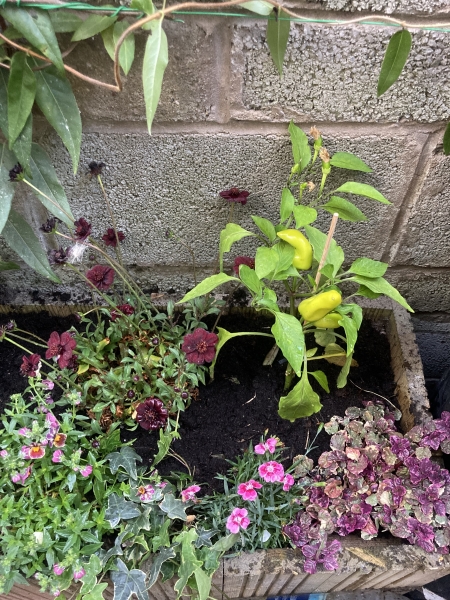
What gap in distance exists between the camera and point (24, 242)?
4.00 feet

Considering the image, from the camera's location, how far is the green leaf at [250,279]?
1.02 meters

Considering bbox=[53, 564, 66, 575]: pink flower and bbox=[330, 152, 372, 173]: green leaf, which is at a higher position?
bbox=[330, 152, 372, 173]: green leaf

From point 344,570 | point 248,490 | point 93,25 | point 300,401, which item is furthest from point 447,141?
point 344,570

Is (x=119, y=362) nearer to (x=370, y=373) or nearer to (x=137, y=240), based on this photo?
(x=137, y=240)

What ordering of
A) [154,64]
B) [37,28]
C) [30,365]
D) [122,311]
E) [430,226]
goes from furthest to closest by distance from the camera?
[430,226] → [122,311] → [30,365] → [37,28] → [154,64]

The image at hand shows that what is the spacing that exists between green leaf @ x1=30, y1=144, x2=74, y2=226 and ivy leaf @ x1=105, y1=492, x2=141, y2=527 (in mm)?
645

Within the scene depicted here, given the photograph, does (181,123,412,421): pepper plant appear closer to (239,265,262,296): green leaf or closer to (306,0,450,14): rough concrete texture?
(239,265,262,296): green leaf

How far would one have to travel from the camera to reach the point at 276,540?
1152 millimetres

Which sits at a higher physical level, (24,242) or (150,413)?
(24,242)

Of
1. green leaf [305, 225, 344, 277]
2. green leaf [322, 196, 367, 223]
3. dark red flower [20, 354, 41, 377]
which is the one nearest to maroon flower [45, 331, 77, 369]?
dark red flower [20, 354, 41, 377]

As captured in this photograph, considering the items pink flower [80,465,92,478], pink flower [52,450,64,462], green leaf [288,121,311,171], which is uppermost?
green leaf [288,121,311,171]

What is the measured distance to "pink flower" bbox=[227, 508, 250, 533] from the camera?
3.37 feet

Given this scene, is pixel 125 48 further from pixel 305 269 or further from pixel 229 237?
pixel 305 269

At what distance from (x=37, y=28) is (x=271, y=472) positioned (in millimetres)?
1044
